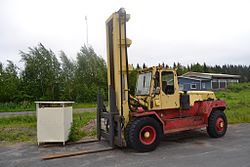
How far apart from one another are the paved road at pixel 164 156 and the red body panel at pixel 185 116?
50 cm

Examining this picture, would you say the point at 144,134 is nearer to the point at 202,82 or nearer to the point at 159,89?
the point at 159,89

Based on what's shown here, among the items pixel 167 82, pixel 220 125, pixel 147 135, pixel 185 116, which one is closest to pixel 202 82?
pixel 220 125

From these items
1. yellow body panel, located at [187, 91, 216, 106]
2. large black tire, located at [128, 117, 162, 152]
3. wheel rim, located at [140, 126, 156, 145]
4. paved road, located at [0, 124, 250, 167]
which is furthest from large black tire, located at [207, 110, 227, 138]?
wheel rim, located at [140, 126, 156, 145]

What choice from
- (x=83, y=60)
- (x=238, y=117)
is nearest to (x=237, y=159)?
(x=238, y=117)

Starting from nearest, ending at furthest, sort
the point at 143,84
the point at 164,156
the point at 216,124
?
the point at 164,156 < the point at 143,84 < the point at 216,124

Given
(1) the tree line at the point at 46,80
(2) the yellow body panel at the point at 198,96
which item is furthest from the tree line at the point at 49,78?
(2) the yellow body panel at the point at 198,96

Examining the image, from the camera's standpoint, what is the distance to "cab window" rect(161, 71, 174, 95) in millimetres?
8258

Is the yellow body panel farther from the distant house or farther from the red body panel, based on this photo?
the distant house

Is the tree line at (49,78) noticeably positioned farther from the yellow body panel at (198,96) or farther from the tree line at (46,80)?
the yellow body panel at (198,96)

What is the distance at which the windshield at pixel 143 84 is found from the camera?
8319 mm

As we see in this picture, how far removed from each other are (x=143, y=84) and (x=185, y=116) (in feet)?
5.82

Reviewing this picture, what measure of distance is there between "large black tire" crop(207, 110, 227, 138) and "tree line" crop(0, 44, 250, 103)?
55.7 feet

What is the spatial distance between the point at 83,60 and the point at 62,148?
78.9 feet

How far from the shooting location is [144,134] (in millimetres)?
7582
